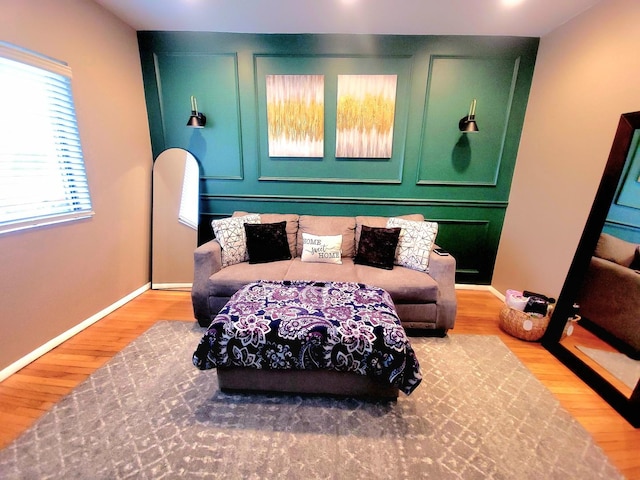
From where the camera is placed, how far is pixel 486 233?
3100 millimetres

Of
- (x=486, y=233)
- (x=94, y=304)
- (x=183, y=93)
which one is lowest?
(x=94, y=304)

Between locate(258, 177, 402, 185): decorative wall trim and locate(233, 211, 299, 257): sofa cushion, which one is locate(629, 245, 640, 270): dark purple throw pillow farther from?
locate(233, 211, 299, 257): sofa cushion

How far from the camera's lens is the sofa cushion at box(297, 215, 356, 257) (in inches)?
109

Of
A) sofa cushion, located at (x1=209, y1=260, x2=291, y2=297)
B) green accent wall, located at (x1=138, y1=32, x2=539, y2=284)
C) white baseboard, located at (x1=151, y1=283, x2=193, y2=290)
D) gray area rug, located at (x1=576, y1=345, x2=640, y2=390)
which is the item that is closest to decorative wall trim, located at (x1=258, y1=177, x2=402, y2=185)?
green accent wall, located at (x1=138, y1=32, x2=539, y2=284)

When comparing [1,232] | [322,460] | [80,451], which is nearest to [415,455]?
[322,460]

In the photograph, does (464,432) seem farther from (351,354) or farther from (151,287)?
(151,287)

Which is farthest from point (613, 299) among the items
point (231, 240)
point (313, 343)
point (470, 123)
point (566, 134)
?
point (231, 240)

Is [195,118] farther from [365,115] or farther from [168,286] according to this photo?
[168,286]

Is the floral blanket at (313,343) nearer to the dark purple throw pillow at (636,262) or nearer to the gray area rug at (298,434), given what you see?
the gray area rug at (298,434)

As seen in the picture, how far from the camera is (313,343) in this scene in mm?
1500

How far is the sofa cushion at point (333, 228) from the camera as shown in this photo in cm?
277

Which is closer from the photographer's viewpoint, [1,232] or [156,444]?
[156,444]

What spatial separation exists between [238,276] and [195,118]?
1.72 metres

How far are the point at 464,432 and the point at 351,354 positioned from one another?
0.73 m
